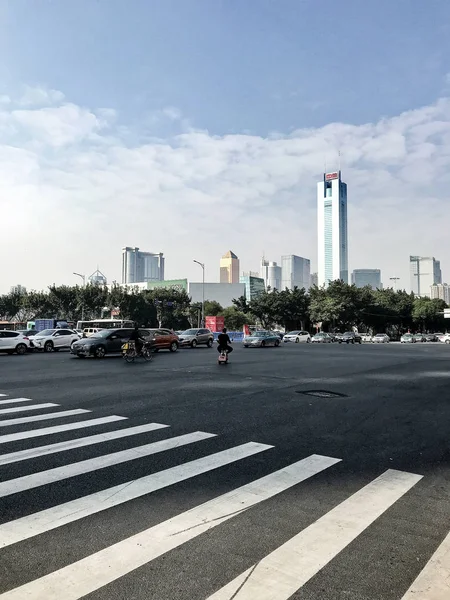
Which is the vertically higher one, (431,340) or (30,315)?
(30,315)

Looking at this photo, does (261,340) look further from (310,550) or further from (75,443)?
(310,550)

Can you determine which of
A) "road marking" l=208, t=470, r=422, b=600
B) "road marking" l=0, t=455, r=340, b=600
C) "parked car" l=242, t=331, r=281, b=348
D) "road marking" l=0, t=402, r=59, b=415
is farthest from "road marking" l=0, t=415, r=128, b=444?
"parked car" l=242, t=331, r=281, b=348

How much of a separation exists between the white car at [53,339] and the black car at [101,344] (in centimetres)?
784

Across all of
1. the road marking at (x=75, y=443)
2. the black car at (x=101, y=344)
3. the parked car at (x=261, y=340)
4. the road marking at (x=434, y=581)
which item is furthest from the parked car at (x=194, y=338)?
the road marking at (x=434, y=581)

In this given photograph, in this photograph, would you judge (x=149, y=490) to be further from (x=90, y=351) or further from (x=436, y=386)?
(x=90, y=351)

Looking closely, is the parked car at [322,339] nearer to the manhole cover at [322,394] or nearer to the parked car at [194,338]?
the parked car at [194,338]

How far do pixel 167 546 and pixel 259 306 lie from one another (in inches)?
2658

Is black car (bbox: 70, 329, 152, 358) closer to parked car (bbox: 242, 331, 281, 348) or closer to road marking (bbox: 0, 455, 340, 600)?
parked car (bbox: 242, 331, 281, 348)

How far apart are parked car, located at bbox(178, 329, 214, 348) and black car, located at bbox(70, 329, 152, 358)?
10.7 m

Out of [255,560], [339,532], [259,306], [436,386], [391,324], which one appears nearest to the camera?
[255,560]

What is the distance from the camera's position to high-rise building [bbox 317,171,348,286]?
188375mm

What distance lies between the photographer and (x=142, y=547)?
11.8 ft

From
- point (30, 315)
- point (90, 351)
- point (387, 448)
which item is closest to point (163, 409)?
point (387, 448)

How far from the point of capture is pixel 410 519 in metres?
4.20
